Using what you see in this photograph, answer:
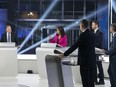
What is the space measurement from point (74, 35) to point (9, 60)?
261 inches

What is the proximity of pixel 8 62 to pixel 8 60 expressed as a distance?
0.05m

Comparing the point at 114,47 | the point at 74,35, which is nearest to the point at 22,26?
the point at 74,35

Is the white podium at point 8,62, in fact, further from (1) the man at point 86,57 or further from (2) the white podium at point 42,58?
(1) the man at point 86,57

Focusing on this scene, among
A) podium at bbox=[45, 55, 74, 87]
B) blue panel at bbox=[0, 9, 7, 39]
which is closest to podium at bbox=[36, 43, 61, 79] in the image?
podium at bbox=[45, 55, 74, 87]

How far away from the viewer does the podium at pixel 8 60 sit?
7.62m

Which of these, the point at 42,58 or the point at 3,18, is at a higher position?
the point at 3,18

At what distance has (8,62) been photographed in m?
7.68

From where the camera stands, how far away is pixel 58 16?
46.4 feet

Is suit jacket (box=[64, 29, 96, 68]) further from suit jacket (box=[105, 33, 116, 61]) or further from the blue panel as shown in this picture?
the blue panel

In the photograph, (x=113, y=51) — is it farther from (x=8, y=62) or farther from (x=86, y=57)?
(x=8, y=62)

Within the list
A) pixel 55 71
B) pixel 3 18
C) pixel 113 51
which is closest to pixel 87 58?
pixel 113 51

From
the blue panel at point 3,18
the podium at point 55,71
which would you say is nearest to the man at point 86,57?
A: the podium at point 55,71

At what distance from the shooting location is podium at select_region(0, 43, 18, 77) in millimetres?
7625

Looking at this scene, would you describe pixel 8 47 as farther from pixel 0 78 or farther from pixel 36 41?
pixel 36 41
